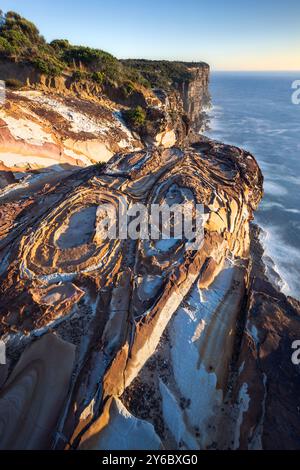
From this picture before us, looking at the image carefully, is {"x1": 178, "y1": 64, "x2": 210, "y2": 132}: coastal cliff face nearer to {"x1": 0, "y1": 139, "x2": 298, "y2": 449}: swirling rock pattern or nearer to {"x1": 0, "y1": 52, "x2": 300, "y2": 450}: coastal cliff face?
{"x1": 0, "y1": 52, "x2": 300, "y2": 450}: coastal cliff face

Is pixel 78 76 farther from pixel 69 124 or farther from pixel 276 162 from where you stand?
pixel 276 162

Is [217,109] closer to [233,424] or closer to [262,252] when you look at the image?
[262,252]

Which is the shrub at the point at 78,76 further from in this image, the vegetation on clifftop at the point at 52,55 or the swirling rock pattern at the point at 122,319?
the swirling rock pattern at the point at 122,319

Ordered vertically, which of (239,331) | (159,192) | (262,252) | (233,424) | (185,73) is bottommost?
(262,252)

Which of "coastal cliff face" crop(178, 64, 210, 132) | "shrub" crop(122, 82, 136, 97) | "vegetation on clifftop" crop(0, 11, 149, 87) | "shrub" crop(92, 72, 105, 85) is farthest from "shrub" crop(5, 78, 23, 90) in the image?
"coastal cliff face" crop(178, 64, 210, 132)

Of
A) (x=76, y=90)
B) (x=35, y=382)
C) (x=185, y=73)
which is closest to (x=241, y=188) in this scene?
(x=35, y=382)

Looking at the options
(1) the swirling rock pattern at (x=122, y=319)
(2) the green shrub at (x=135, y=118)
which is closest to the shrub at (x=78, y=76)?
(2) the green shrub at (x=135, y=118)
